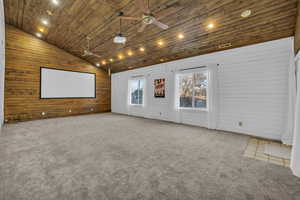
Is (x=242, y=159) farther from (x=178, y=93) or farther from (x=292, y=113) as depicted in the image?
(x=178, y=93)

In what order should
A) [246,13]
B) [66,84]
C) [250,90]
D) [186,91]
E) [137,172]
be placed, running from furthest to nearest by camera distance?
1. [66,84]
2. [186,91]
3. [250,90]
4. [246,13]
5. [137,172]

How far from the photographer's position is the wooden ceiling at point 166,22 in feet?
9.75

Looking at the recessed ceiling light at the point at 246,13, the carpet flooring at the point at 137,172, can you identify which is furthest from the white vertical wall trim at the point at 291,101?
the recessed ceiling light at the point at 246,13

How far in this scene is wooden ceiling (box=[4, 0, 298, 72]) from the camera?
2973 millimetres

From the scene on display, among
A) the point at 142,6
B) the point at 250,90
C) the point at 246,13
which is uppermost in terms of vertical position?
the point at 246,13

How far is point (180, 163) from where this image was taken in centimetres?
235

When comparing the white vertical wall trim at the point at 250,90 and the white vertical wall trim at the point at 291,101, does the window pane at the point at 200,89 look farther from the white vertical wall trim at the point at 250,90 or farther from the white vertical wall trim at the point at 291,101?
the white vertical wall trim at the point at 291,101

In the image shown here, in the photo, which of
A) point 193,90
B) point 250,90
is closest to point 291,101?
point 250,90

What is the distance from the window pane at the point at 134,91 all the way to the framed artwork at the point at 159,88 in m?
1.66

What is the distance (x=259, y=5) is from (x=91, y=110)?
29.3ft

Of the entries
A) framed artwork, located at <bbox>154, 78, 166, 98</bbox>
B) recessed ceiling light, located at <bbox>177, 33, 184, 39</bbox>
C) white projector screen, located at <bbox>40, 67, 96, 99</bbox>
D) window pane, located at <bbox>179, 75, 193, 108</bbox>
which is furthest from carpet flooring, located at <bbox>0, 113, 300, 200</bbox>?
white projector screen, located at <bbox>40, 67, 96, 99</bbox>

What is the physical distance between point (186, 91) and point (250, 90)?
2303 mm

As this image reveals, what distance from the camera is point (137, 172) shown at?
205 cm

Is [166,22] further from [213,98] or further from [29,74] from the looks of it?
[29,74]
